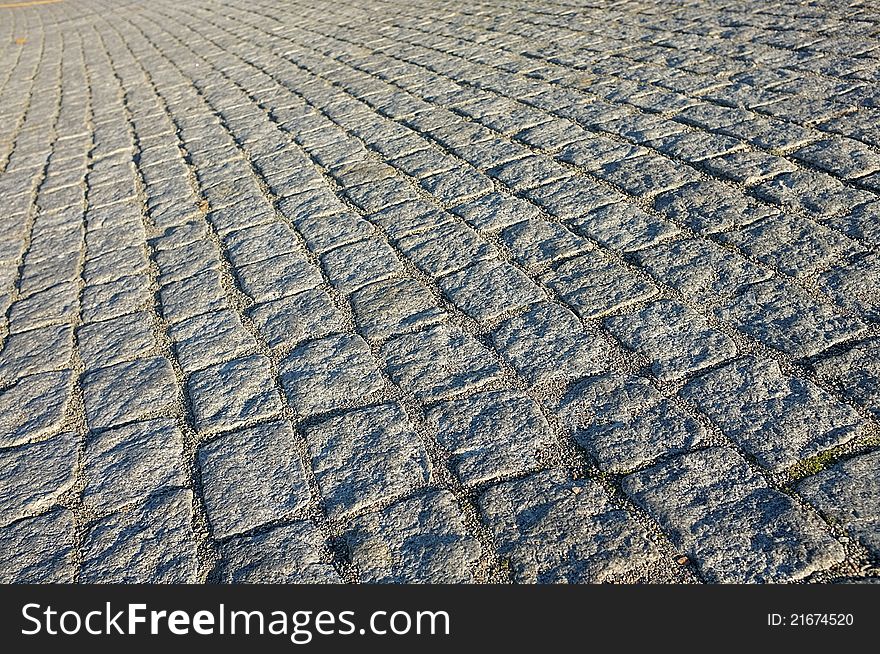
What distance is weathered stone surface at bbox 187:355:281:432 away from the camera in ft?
10.5

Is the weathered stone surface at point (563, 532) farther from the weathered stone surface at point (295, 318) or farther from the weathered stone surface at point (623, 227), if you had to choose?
the weathered stone surface at point (623, 227)

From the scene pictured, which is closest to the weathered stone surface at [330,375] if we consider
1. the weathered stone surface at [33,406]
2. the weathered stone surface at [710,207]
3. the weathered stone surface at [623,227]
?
the weathered stone surface at [33,406]

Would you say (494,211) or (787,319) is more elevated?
(787,319)

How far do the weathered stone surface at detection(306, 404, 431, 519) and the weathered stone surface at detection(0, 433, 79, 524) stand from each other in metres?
0.91

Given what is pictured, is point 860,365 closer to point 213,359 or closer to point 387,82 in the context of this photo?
point 213,359

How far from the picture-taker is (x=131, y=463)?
3.05m

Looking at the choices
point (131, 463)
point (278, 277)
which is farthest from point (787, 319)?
point (131, 463)

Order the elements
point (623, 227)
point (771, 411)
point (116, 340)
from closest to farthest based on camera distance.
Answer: point (771, 411) → point (116, 340) → point (623, 227)

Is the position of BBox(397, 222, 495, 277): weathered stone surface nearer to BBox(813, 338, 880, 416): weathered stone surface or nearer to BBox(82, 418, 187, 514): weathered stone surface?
BBox(82, 418, 187, 514): weathered stone surface

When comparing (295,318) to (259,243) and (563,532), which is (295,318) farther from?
(563,532)

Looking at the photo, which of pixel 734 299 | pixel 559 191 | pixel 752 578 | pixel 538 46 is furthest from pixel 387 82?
pixel 752 578

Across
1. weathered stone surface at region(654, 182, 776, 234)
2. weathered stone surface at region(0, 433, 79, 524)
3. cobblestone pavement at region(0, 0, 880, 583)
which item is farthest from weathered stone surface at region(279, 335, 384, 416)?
weathered stone surface at region(654, 182, 776, 234)

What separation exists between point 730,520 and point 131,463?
2069 mm

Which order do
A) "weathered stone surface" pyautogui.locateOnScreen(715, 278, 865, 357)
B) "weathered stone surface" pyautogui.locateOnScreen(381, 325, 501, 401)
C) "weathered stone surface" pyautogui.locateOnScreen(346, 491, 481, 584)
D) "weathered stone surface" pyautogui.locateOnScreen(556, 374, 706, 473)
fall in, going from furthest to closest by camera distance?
"weathered stone surface" pyautogui.locateOnScreen(381, 325, 501, 401), "weathered stone surface" pyautogui.locateOnScreen(715, 278, 865, 357), "weathered stone surface" pyautogui.locateOnScreen(556, 374, 706, 473), "weathered stone surface" pyautogui.locateOnScreen(346, 491, 481, 584)
